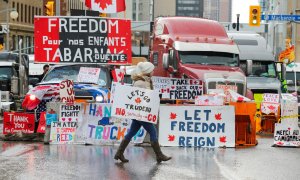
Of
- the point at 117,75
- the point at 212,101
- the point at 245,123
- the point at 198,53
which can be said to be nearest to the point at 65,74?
the point at 117,75

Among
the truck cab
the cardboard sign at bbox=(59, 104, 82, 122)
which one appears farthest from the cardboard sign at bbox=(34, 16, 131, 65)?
the truck cab

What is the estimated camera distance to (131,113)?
14656 mm

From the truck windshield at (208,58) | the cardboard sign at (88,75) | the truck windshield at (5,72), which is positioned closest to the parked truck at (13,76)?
the truck windshield at (5,72)

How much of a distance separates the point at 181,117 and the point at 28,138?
11.5 ft

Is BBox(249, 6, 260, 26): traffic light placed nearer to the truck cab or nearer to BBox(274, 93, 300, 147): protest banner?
the truck cab

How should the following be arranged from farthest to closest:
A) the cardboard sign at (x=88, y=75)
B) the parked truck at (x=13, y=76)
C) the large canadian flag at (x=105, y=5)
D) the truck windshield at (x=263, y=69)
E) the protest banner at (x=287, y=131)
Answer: the parked truck at (x=13, y=76), the truck windshield at (x=263, y=69), the large canadian flag at (x=105, y=5), the cardboard sign at (x=88, y=75), the protest banner at (x=287, y=131)

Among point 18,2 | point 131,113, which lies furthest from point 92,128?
point 18,2

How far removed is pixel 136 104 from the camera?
580 inches

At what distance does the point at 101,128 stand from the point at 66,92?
107cm

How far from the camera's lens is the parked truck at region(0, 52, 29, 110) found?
31.9 m

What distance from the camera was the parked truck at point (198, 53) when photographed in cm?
2542

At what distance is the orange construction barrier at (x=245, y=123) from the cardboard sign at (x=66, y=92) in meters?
3.48

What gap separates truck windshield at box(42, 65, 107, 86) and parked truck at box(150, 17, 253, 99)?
212 inches

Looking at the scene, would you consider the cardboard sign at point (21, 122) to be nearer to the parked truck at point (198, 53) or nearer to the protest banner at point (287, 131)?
the protest banner at point (287, 131)
